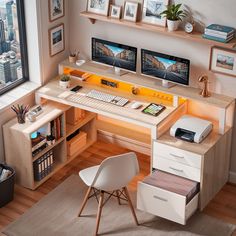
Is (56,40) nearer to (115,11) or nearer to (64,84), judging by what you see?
(64,84)

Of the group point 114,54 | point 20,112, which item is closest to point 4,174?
point 20,112

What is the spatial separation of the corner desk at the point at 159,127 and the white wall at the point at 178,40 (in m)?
0.15

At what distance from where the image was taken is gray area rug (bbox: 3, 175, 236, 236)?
4527 millimetres

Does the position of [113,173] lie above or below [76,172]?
above

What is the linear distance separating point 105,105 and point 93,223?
Result: 3.43 ft

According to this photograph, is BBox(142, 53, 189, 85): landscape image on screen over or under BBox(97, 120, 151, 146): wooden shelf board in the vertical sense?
over

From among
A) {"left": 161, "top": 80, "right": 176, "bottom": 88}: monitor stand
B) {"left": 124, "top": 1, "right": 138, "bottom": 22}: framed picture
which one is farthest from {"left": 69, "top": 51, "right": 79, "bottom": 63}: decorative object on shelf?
{"left": 161, "top": 80, "right": 176, "bottom": 88}: monitor stand

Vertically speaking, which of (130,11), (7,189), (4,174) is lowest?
(7,189)

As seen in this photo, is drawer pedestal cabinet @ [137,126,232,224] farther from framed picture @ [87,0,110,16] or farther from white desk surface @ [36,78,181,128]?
framed picture @ [87,0,110,16]

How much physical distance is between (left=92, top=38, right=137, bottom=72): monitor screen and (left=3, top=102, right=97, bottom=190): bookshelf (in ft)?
1.88

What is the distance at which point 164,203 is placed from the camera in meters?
4.48

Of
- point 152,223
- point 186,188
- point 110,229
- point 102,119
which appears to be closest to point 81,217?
point 110,229

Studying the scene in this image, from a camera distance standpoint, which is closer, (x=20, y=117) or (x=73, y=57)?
(x=20, y=117)

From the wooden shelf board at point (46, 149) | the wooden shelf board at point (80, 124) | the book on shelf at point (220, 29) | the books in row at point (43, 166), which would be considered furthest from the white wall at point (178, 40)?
the books in row at point (43, 166)
